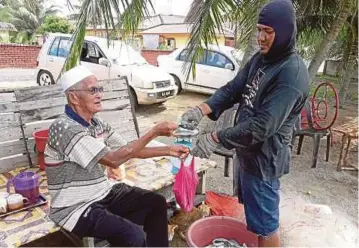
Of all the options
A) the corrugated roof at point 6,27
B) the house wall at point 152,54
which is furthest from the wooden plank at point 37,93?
the corrugated roof at point 6,27

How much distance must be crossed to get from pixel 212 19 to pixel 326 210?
250 cm

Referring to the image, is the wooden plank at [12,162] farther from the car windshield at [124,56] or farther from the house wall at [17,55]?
the house wall at [17,55]

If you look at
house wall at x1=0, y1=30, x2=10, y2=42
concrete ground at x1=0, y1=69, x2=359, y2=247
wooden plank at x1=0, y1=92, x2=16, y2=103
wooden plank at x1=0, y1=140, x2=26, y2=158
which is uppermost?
house wall at x1=0, y1=30, x2=10, y2=42

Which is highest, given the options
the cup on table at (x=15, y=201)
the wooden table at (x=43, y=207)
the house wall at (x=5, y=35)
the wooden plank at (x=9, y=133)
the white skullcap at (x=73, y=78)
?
the house wall at (x=5, y=35)

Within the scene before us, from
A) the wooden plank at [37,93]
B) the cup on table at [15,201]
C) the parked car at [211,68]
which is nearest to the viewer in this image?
the cup on table at [15,201]

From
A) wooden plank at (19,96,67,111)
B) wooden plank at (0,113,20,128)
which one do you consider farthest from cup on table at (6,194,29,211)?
wooden plank at (19,96,67,111)

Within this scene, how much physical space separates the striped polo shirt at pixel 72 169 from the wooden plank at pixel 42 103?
131cm

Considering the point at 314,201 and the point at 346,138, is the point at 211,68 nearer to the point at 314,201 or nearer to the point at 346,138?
the point at 346,138

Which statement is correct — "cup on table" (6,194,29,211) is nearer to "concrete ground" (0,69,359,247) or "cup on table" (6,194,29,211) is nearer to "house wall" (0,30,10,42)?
"concrete ground" (0,69,359,247)

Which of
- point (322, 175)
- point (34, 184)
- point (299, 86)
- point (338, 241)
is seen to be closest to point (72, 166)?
point (34, 184)

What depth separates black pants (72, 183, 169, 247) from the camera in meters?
2.04

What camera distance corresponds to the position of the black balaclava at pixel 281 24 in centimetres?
187

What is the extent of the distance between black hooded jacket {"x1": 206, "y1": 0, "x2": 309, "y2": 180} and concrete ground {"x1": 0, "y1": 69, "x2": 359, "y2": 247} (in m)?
1.39

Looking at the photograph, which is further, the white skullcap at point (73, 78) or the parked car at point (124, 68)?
the parked car at point (124, 68)
